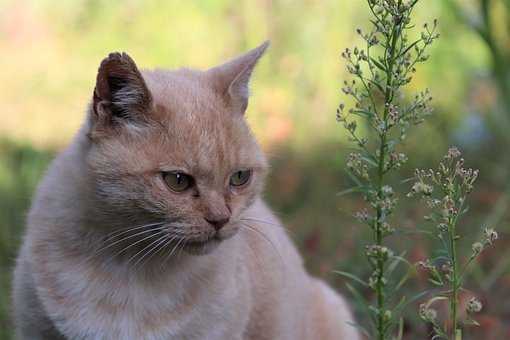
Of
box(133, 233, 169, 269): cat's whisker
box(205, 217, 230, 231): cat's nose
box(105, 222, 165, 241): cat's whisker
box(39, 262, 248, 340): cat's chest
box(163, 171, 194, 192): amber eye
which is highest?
box(163, 171, 194, 192): amber eye

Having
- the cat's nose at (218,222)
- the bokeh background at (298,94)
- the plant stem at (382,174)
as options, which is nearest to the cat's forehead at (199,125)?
the cat's nose at (218,222)

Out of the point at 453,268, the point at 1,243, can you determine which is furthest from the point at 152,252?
the point at 1,243

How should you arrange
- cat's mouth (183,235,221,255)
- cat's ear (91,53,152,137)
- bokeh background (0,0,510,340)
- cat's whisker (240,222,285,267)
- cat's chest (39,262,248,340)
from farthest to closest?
bokeh background (0,0,510,340) → cat's whisker (240,222,285,267) → cat's chest (39,262,248,340) → cat's mouth (183,235,221,255) → cat's ear (91,53,152,137)

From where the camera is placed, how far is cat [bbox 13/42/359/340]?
97.4 inches

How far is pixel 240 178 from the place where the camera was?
8.73 ft

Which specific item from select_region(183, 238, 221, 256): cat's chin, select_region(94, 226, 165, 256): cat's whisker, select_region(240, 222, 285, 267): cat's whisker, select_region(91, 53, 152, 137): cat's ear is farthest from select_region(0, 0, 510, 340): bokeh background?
select_region(91, 53, 152, 137): cat's ear

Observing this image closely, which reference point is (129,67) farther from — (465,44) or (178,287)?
(465,44)

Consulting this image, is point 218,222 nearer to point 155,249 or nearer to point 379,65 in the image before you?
point 155,249

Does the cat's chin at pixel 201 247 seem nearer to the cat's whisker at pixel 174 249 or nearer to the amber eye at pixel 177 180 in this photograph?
the cat's whisker at pixel 174 249

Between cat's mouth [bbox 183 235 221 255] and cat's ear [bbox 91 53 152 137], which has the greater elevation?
cat's ear [bbox 91 53 152 137]

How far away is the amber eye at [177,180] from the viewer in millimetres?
2473

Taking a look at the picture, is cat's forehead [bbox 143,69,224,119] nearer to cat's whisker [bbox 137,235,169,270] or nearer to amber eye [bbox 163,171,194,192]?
amber eye [bbox 163,171,194,192]

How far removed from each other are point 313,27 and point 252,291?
3.16 meters

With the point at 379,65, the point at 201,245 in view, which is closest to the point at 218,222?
the point at 201,245
